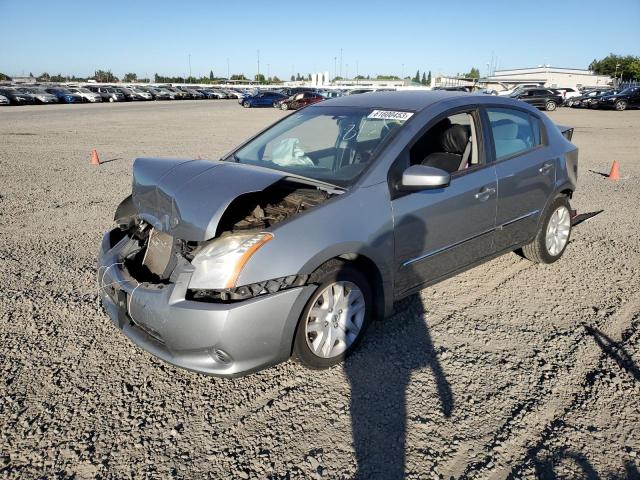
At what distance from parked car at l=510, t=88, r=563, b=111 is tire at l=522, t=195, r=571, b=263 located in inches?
1197

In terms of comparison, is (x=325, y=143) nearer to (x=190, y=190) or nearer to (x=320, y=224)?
(x=320, y=224)

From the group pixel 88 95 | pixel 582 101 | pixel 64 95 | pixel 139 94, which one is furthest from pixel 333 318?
pixel 139 94

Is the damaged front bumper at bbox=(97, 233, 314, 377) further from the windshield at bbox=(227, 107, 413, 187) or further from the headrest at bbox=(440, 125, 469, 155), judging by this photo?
the headrest at bbox=(440, 125, 469, 155)

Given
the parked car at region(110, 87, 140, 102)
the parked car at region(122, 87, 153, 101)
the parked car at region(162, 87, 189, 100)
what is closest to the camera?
the parked car at region(110, 87, 140, 102)

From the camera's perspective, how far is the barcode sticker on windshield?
380 centimetres

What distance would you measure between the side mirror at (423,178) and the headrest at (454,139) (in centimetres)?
102

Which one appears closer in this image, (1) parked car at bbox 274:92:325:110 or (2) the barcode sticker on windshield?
(2) the barcode sticker on windshield

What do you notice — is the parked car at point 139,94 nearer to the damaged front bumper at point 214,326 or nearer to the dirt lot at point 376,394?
the dirt lot at point 376,394

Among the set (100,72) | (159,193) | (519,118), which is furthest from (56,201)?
(100,72)

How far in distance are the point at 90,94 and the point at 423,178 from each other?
1914 inches

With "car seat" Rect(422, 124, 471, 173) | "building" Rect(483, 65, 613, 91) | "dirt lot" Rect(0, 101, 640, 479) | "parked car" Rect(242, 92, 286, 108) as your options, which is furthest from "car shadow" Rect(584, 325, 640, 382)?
"building" Rect(483, 65, 613, 91)

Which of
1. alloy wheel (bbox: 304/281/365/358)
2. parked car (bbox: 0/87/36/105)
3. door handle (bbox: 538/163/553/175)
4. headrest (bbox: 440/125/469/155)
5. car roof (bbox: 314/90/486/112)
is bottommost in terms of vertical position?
parked car (bbox: 0/87/36/105)

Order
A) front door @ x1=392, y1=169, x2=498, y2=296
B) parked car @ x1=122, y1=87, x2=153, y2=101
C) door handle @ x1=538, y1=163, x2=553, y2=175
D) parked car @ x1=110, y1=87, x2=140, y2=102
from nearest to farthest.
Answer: front door @ x1=392, y1=169, x2=498, y2=296
door handle @ x1=538, y1=163, x2=553, y2=175
parked car @ x1=110, y1=87, x2=140, y2=102
parked car @ x1=122, y1=87, x2=153, y2=101

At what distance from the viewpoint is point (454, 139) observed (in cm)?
432
